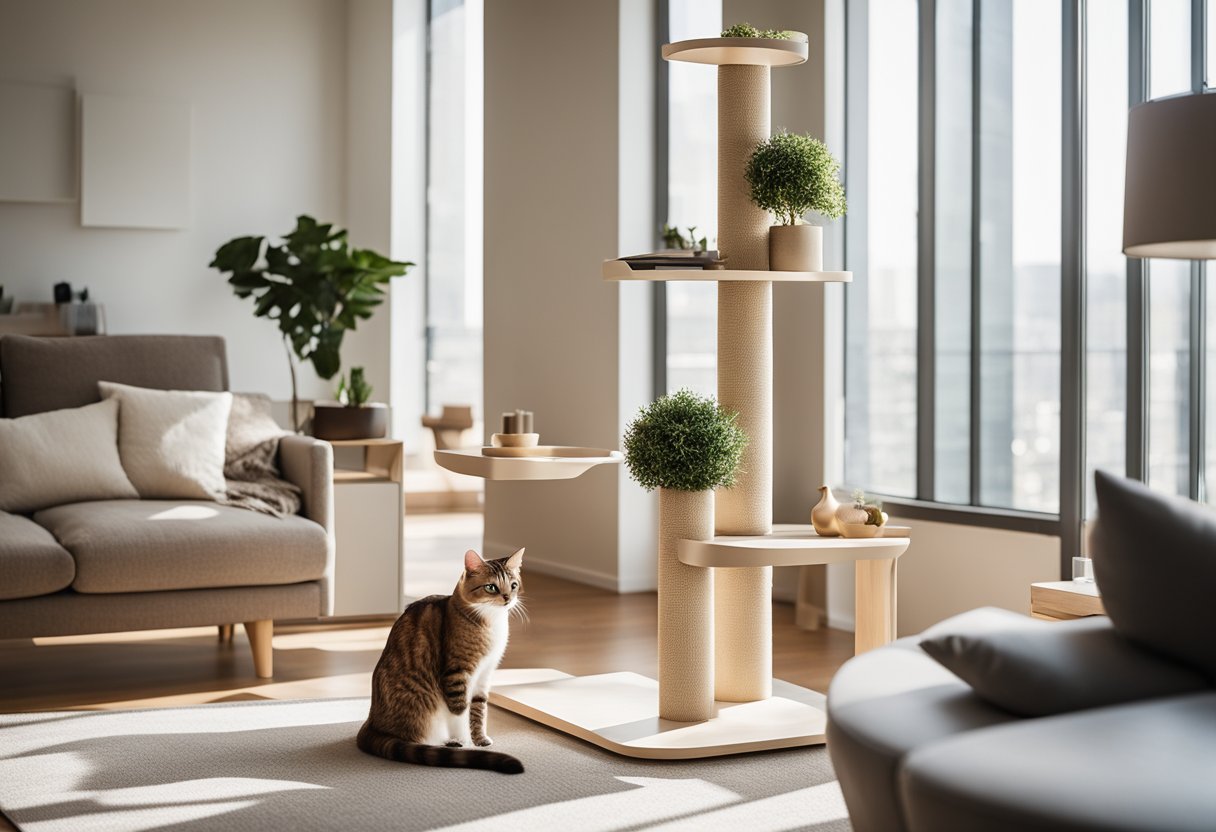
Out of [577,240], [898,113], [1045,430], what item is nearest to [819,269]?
[1045,430]

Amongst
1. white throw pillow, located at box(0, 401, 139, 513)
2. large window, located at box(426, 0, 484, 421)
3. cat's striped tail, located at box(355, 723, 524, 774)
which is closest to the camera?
cat's striped tail, located at box(355, 723, 524, 774)

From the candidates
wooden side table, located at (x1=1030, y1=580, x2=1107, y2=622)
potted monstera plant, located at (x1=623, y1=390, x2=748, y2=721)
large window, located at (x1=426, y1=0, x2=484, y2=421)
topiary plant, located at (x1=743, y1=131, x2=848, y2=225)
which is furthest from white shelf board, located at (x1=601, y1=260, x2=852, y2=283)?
large window, located at (x1=426, y1=0, x2=484, y2=421)

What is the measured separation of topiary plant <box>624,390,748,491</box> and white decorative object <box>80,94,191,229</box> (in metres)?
5.39

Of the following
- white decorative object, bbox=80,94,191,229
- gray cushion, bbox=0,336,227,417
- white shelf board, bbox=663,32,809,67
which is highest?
white decorative object, bbox=80,94,191,229

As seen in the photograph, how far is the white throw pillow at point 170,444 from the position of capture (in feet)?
14.4

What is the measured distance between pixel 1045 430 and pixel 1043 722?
2.60 metres

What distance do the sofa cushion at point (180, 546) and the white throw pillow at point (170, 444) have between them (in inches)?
7.4

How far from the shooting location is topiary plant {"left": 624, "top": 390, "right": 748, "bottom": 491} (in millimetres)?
3363

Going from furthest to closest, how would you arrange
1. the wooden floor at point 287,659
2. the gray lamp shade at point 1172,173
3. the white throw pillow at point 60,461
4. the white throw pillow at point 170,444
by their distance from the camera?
the white throw pillow at point 170,444 → the white throw pillow at point 60,461 → the wooden floor at point 287,659 → the gray lamp shade at point 1172,173

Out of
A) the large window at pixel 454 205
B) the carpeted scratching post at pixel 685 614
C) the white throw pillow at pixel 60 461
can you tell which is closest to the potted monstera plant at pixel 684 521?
the carpeted scratching post at pixel 685 614

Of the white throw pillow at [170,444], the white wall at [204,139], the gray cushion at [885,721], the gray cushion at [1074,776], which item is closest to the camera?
the gray cushion at [1074,776]

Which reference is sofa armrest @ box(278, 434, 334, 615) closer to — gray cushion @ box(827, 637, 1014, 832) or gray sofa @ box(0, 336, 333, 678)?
gray sofa @ box(0, 336, 333, 678)

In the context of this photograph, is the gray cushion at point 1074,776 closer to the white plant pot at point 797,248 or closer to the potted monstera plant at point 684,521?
the potted monstera plant at point 684,521

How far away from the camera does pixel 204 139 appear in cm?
818
